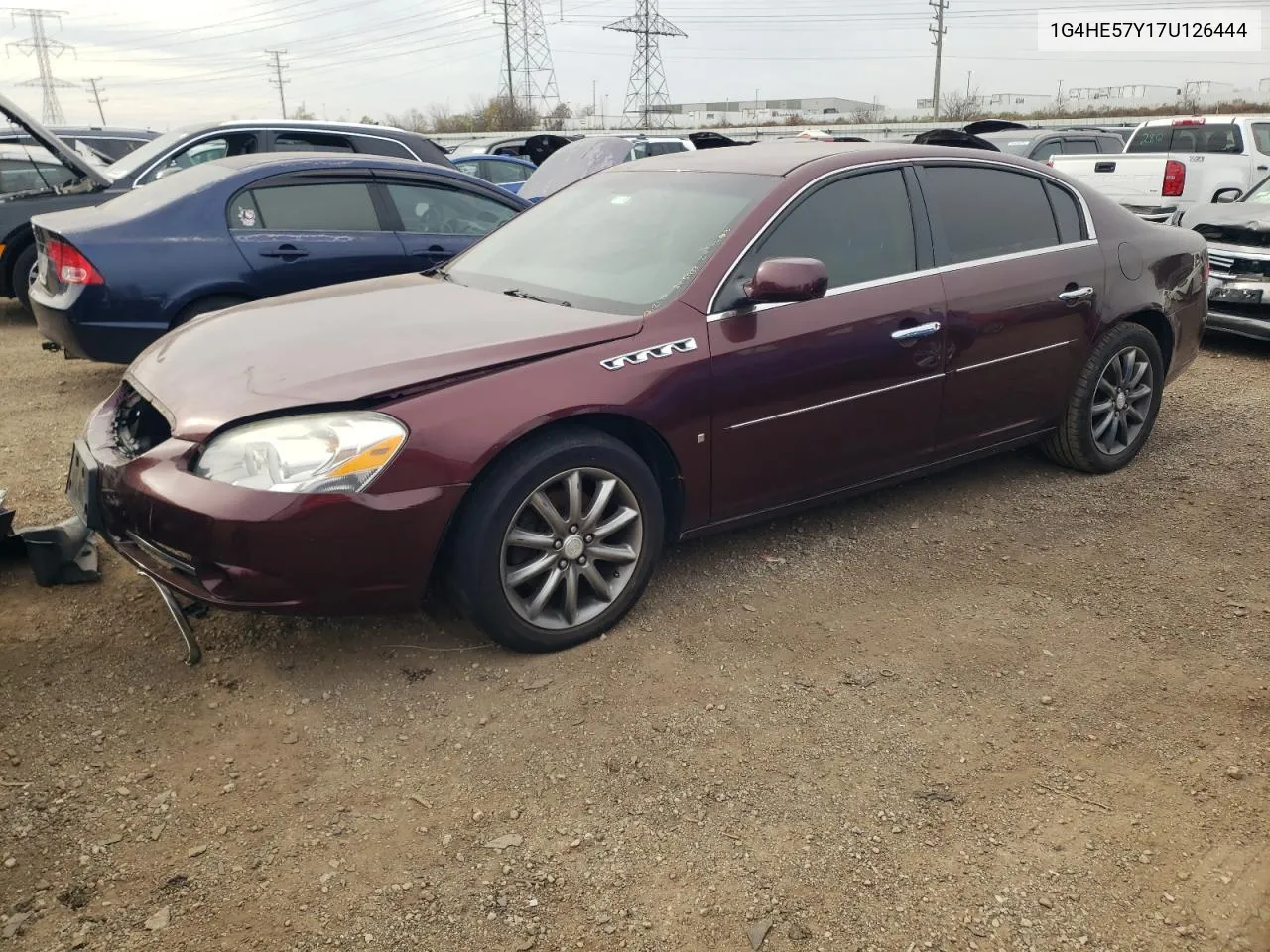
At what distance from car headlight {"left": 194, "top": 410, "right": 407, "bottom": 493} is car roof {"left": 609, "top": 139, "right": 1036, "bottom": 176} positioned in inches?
73.8

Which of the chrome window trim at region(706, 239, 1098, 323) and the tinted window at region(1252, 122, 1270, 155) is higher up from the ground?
the tinted window at region(1252, 122, 1270, 155)

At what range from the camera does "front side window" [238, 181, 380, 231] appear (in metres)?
5.93

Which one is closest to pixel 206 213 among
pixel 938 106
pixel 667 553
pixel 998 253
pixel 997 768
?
pixel 667 553

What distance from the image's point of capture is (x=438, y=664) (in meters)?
3.16

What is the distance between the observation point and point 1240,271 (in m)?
7.27

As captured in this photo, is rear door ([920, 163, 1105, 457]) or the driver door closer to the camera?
rear door ([920, 163, 1105, 457])

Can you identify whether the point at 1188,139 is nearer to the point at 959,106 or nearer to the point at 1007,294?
the point at 1007,294

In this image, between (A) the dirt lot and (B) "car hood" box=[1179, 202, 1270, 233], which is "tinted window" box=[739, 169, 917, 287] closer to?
(A) the dirt lot

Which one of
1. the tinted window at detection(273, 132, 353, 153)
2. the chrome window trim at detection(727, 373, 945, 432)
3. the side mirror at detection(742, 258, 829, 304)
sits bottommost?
the chrome window trim at detection(727, 373, 945, 432)

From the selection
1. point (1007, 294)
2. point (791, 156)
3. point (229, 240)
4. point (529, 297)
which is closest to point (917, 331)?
point (1007, 294)

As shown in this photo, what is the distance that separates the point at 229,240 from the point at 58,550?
2.75 m

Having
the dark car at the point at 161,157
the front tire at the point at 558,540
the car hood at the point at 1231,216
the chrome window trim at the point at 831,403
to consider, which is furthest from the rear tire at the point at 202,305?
the car hood at the point at 1231,216

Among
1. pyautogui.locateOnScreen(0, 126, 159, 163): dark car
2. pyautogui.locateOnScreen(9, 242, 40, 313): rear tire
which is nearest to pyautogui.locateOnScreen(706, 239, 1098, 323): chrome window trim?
pyautogui.locateOnScreen(9, 242, 40, 313): rear tire

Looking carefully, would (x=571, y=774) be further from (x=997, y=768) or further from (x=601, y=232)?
(x=601, y=232)
